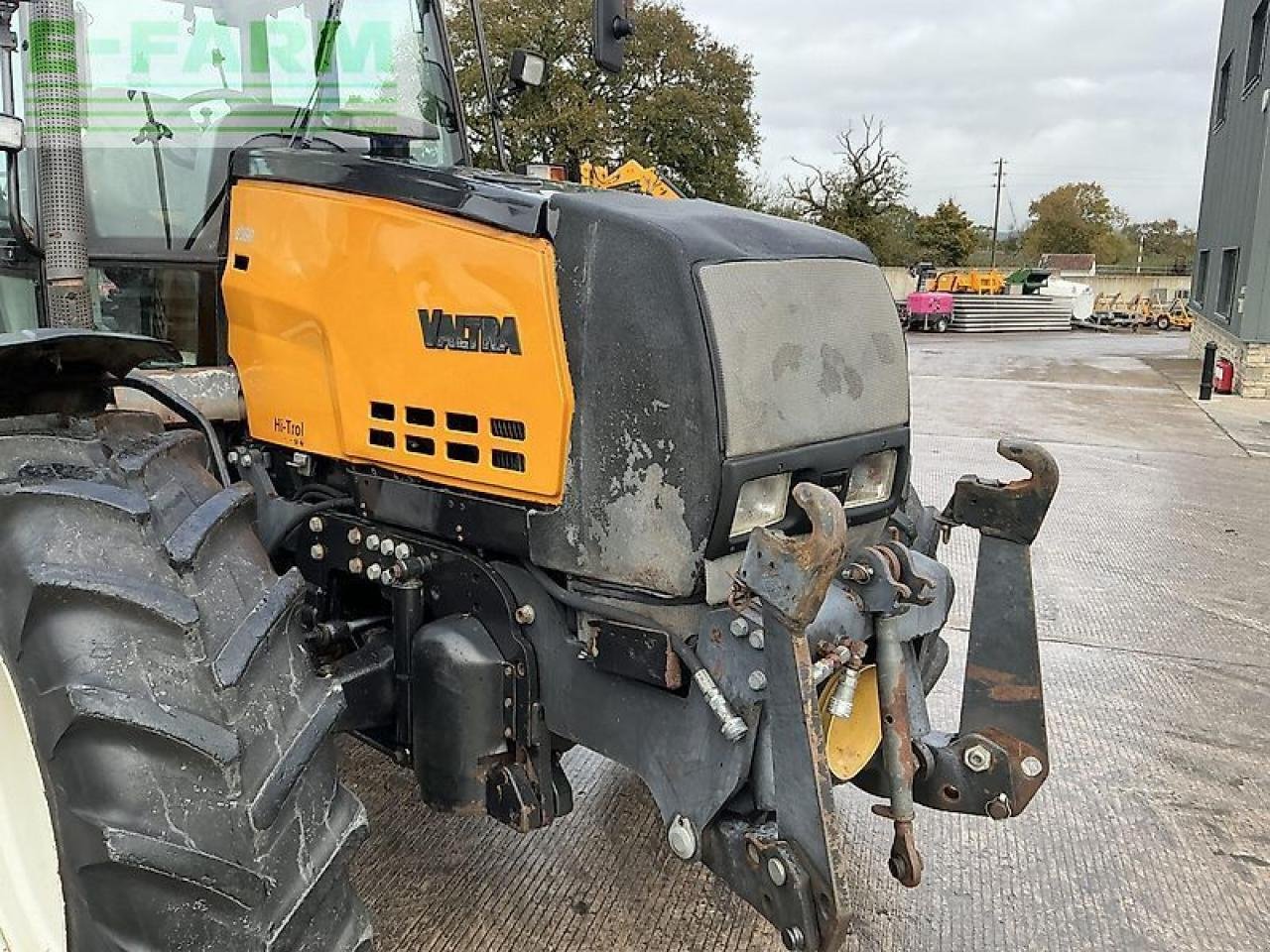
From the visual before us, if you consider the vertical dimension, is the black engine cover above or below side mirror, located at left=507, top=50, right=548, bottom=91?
below

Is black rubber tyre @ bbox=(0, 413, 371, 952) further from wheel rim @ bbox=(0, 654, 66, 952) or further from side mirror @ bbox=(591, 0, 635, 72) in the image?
side mirror @ bbox=(591, 0, 635, 72)

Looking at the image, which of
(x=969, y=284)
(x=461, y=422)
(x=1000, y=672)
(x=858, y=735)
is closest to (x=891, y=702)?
(x=858, y=735)

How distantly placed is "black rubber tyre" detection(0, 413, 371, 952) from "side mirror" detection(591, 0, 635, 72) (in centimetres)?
165

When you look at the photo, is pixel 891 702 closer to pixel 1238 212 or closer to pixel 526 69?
pixel 526 69

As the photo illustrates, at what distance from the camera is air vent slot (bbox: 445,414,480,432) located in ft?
7.50

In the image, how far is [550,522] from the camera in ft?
7.38

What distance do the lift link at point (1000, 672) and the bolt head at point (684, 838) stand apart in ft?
1.91

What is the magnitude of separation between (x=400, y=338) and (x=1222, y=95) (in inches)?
965

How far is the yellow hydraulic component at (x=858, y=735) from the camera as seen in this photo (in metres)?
2.40

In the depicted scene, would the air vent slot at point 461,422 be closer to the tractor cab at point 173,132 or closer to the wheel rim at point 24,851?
the tractor cab at point 173,132

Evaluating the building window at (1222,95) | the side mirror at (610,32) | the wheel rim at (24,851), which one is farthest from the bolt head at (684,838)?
the building window at (1222,95)

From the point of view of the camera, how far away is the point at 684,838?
2.14 meters

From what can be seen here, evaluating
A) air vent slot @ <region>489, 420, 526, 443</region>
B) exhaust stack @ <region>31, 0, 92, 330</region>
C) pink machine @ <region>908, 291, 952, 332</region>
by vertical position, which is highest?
exhaust stack @ <region>31, 0, 92, 330</region>

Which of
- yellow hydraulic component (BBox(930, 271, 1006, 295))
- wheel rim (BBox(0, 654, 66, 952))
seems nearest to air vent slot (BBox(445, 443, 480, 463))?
wheel rim (BBox(0, 654, 66, 952))
